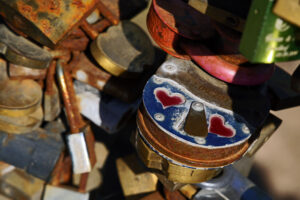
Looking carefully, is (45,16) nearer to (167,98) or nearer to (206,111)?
(167,98)

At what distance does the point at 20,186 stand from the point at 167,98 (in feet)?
3.41

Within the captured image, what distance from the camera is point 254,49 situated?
2.81 ft

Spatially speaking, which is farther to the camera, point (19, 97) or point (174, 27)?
point (19, 97)

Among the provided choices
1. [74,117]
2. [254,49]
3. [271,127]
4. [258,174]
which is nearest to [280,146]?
[258,174]

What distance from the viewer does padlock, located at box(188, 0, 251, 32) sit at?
1.14 m

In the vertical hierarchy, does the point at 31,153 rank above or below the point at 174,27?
below

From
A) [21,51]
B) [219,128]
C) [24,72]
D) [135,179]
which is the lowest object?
[135,179]

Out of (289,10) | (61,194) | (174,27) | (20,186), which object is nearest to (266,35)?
(289,10)

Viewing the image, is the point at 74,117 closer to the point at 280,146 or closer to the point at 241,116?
the point at 241,116

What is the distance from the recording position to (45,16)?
141 cm

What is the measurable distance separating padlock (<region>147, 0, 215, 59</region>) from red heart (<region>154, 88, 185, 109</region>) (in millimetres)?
166

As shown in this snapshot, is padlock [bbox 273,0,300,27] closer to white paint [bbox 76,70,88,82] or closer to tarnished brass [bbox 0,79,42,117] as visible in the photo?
white paint [bbox 76,70,88,82]

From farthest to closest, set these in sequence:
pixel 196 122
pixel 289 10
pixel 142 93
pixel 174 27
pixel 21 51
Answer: pixel 21 51 → pixel 142 93 → pixel 174 27 → pixel 196 122 → pixel 289 10

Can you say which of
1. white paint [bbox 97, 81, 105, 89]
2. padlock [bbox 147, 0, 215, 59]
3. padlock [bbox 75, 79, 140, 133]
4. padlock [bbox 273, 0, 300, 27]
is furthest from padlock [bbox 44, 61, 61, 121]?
padlock [bbox 273, 0, 300, 27]
